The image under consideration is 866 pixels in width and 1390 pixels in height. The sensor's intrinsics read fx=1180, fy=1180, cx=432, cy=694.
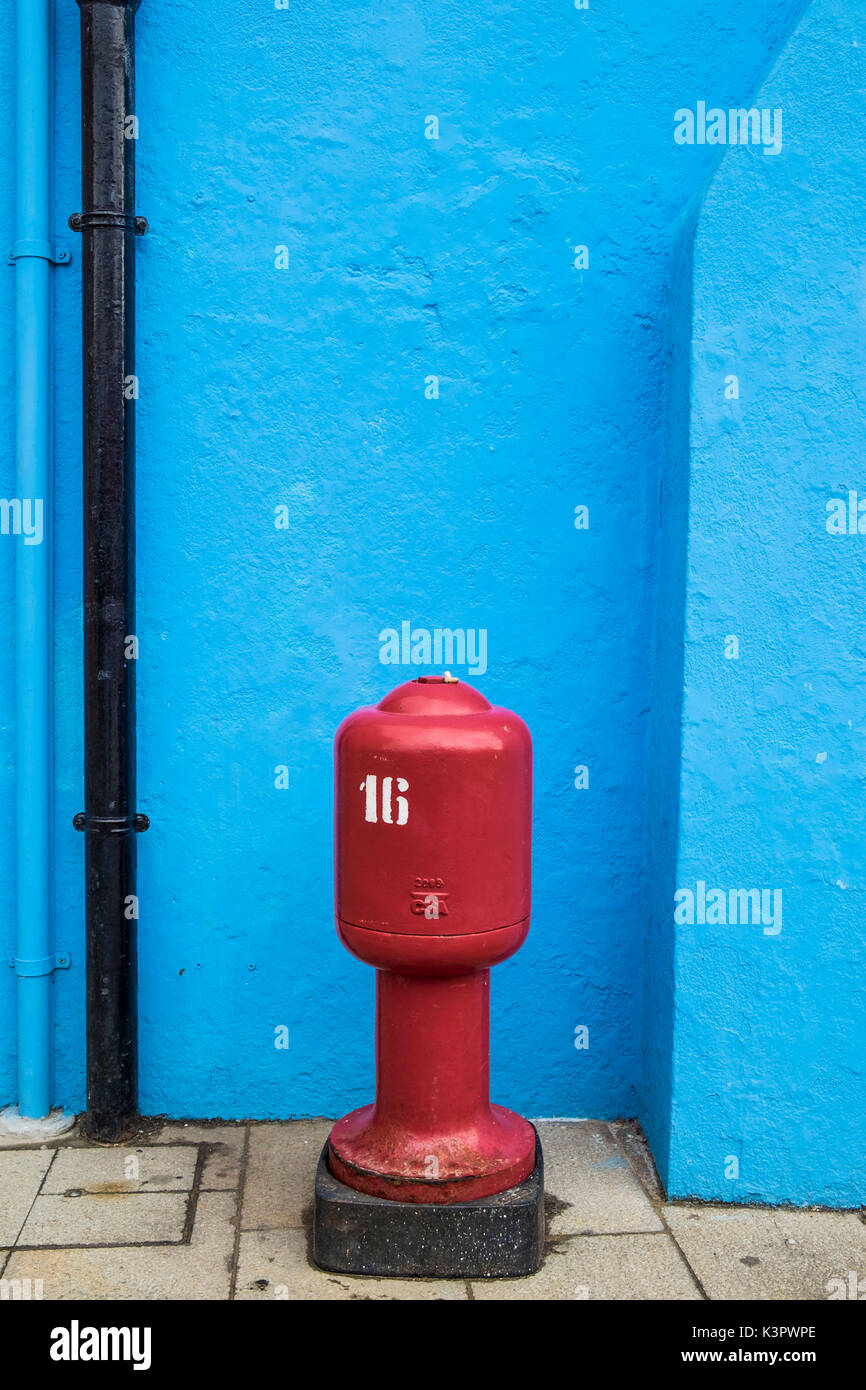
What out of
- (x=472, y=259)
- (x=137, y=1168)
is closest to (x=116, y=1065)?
(x=137, y=1168)

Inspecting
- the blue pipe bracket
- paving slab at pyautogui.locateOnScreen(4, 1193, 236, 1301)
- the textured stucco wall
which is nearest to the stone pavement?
paving slab at pyautogui.locateOnScreen(4, 1193, 236, 1301)

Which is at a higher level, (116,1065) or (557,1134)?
(116,1065)

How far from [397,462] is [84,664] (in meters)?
1.11

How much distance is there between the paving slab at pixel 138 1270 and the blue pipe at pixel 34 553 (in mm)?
780

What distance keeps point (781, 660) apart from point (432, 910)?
1192 mm

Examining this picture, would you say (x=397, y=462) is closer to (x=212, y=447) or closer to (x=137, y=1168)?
(x=212, y=447)

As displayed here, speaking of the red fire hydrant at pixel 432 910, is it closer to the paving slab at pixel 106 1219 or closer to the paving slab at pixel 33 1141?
the paving slab at pixel 106 1219

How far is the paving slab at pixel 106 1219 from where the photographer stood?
2996mm

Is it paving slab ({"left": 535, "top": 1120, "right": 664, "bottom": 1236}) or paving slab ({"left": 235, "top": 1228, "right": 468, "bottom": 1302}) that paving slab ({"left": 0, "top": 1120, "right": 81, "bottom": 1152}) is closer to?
paving slab ({"left": 235, "top": 1228, "right": 468, "bottom": 1302})

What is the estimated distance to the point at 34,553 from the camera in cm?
351

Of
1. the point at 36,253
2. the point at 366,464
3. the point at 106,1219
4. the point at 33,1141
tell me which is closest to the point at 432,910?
the point at 106,1219

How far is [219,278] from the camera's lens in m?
3.51

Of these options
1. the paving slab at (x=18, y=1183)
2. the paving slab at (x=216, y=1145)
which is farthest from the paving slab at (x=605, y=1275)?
the paving slab at (x=18, y=1183)
